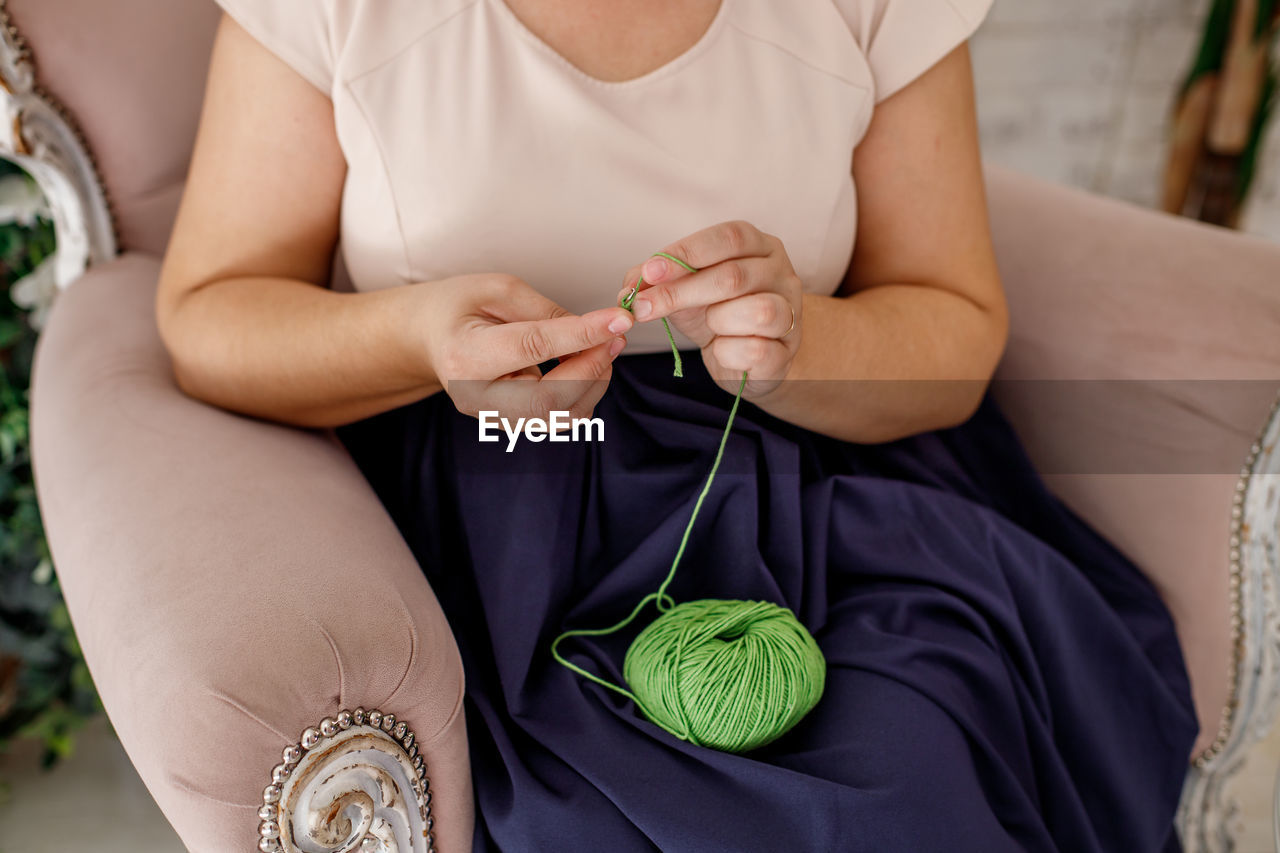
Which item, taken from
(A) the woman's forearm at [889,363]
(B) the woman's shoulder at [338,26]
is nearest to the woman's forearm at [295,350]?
(B) the woman's shoulder at [338,26]

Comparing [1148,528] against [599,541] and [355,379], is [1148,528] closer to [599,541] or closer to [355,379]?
[599,541]

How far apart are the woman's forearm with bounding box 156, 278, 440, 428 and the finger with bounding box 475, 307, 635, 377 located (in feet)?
0.35

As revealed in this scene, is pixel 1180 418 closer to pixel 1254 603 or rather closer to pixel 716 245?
pixel 1254 603

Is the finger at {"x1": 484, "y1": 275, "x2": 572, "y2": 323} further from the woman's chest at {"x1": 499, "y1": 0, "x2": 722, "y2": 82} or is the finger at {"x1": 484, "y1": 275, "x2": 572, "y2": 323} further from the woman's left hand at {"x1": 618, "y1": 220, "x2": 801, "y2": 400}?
the woman's chest at {"x1": 499, "y1": 0, "x2": 722, "y2": 82}

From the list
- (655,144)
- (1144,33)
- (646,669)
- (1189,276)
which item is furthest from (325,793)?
(1144,33)

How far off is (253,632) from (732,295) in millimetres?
314

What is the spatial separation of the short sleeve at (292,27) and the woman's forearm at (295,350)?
0.16 metres

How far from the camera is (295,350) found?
2.08ft

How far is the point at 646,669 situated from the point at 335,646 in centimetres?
20

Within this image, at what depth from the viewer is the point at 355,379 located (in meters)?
0.63

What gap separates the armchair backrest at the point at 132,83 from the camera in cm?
81

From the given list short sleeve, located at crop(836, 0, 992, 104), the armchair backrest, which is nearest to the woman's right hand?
short sleeve, located at crop(836, 0, 992, 104)

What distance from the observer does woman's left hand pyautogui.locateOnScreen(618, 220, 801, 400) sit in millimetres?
490

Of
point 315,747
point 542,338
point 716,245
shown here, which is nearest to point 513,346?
point 542,338
